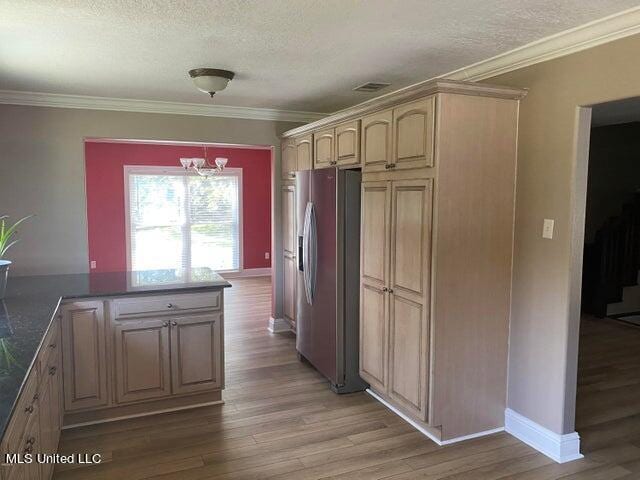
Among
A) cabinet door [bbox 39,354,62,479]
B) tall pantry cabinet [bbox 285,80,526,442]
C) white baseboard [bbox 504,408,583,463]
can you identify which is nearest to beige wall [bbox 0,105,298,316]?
cabinet door [bbox 39,354,62,479]

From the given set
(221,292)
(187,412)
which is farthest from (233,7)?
(187,412)

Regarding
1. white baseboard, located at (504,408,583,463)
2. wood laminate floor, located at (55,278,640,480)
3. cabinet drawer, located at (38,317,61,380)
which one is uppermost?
cabinet drawer, located at (38,317,61,380)

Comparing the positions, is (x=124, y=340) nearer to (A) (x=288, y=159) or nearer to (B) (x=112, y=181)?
(A) (x=288, y=159)

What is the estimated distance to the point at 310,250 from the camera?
387 centimetres

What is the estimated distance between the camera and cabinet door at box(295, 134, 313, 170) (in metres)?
4.37

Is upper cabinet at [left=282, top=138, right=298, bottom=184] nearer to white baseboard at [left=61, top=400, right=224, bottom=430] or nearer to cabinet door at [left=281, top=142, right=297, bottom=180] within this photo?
cabinet door at [left=281, top=142, right=297, bottom=180]

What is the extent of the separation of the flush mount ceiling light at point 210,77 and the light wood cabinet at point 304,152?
3.76ft

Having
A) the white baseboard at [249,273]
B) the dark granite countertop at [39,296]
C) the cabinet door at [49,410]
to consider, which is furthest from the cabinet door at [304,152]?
the white baseboard at [249,273]

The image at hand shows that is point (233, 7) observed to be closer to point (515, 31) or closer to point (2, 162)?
point (515, 31)

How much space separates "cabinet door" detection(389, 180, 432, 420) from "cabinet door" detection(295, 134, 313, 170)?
56.9 inches

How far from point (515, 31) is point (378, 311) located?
188cm

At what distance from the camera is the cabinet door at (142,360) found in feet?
10.2

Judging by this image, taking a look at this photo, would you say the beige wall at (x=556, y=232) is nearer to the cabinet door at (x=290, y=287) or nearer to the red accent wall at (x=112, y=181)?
the cabinet door at (x=290, y=287)

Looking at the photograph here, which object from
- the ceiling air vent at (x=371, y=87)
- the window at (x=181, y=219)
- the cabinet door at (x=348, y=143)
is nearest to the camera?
the cabinet door at (x=348, y=143)
